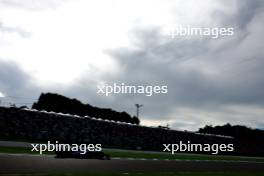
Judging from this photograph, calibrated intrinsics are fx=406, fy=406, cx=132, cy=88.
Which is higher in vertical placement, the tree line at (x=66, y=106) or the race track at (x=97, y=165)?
the tree line at (x=66, y=106)

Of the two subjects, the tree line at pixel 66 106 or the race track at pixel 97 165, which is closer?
the race track at pixel 97 165

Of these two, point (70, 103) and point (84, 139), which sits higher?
point (70, 103)

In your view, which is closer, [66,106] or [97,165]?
[97,165]

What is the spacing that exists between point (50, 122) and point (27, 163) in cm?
3499

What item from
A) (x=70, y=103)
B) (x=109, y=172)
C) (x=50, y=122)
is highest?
(x=70, y=103)

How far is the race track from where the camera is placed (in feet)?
53.9

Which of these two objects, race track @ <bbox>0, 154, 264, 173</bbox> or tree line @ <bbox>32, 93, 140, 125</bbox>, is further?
tree line @ <bbox>32, 93, 140, 125</bbox>

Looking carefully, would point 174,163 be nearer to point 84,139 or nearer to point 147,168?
point 147,168

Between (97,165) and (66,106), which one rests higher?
(66,106)

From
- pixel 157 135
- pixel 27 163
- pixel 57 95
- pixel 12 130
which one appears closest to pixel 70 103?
pixel 57 95

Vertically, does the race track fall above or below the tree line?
below

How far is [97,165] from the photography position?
1966 centimetres

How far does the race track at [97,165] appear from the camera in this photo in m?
16.4

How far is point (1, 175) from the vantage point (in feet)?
47.8
